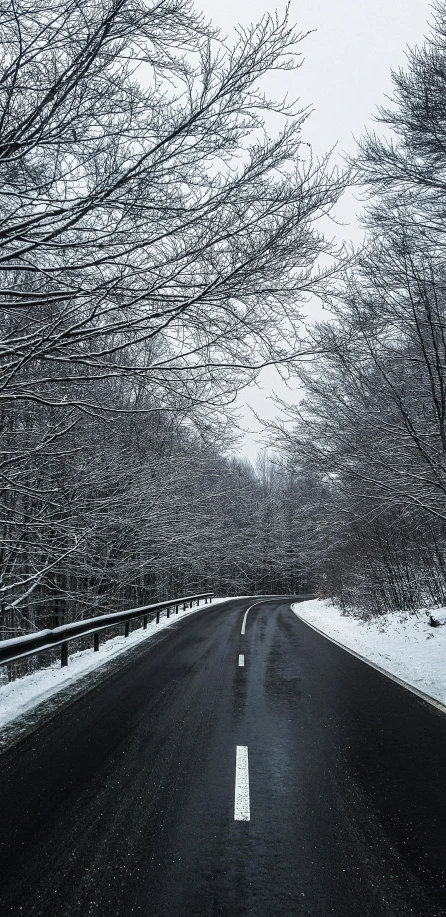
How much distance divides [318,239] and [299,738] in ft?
18.4

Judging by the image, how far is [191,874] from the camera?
3199 millimetres

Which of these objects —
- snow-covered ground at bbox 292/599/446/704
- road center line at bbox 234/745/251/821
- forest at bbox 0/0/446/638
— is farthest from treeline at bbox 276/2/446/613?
road center line at bbox 234/745/251/821

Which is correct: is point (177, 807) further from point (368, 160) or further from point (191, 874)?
point (368, 160)

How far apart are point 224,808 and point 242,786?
0.46 metres

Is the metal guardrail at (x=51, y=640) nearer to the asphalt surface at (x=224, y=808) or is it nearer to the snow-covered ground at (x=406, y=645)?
the asphalt surface at (x=224, y=808)

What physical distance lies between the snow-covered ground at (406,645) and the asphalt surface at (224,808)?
1629 mm

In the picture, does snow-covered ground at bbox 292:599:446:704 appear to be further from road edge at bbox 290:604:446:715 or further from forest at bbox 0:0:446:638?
forest at bbox 0:0:446:638

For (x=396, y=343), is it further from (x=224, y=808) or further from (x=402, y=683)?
(x=224, y=808)

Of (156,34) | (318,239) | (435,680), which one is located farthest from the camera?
(435,680)

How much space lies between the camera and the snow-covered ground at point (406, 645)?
9.12m

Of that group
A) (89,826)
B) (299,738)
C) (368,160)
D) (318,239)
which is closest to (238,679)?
(299,738)

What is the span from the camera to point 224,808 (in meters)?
4.09

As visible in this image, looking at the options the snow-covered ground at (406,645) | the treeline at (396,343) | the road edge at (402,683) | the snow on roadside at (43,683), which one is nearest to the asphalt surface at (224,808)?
the road edge at (402,683)

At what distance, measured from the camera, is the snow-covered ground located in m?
9.12
